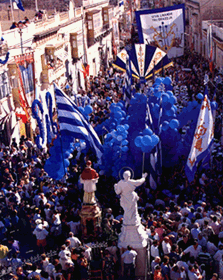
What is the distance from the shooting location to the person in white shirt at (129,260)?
923cm

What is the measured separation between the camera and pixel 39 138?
54.5 feet

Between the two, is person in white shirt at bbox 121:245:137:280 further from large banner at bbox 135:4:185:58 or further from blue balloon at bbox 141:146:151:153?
large banner at bbox 135:4:185:58

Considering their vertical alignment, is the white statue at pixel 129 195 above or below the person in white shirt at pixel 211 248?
→ above

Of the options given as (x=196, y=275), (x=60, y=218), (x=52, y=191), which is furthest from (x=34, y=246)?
(x=196, y=275)

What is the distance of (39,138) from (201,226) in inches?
312

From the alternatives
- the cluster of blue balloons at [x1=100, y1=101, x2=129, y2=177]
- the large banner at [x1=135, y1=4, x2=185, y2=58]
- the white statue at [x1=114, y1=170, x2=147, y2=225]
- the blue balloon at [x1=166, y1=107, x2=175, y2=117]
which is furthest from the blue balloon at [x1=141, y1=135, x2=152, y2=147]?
the large banner at [x1=135, y1=4, x2=185, y2=58]

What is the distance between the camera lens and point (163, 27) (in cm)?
2773

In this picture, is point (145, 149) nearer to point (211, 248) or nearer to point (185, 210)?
point (185, 210)

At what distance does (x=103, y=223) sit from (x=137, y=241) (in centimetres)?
155

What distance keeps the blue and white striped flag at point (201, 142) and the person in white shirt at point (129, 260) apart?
4.12 m

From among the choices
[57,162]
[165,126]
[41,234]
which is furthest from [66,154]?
[41,234]

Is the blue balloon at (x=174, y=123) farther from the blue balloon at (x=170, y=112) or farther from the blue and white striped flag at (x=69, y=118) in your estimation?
the blue and white striped flag at (x=69, y=118)

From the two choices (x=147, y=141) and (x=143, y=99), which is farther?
(x=143, y=99)

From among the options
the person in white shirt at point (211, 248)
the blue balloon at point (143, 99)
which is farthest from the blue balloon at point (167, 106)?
the person in white shirt at point (211, 248)
